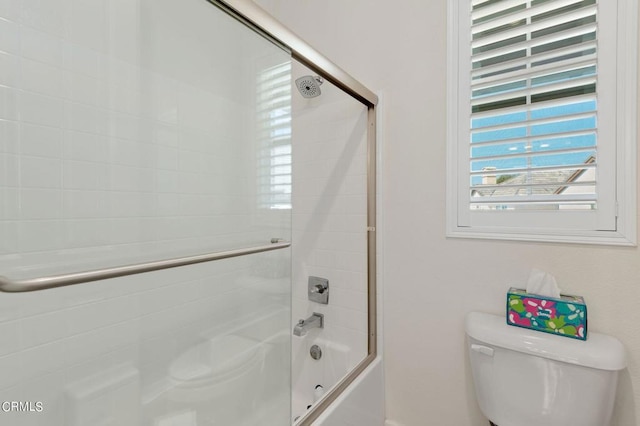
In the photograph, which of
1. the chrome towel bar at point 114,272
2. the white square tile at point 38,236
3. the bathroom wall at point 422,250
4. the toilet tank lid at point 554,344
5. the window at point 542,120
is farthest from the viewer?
the bathroom wall at point 422,250

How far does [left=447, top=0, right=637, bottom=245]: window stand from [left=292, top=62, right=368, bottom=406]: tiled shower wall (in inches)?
16.6

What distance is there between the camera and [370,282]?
135 centimetres

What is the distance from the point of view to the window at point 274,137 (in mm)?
872

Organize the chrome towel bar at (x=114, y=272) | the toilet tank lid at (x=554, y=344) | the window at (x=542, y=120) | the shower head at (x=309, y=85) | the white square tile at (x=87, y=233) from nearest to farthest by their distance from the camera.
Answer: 1. the chrome towel bar at (x=114, y=272)
2. the white square tile at (x=87, y=233)
3. the toilet tank lid at (x=554, y=344)
4. the window at (x=542, y=120)
5. the shower head at (x=309, y=85)

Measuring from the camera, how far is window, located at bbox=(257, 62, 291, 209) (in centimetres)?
87

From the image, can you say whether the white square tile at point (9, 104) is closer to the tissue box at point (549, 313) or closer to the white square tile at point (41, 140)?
the white square tile at point (41, 140)

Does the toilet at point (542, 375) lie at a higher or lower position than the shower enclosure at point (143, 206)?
lower

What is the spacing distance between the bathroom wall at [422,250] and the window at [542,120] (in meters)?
0.06

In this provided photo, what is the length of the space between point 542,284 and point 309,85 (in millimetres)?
1204

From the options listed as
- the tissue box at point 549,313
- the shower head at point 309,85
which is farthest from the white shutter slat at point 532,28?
the tissue box at point 549,313

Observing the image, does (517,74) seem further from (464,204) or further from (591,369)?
(591,369)

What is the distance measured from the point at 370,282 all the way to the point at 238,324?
0.67 metres

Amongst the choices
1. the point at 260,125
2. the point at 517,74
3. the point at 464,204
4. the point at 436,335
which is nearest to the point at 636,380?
the point at 436,335

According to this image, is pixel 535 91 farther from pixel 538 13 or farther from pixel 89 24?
pixel 89 24
